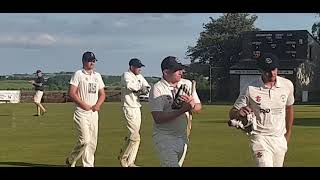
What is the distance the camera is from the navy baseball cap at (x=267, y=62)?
6.08 m

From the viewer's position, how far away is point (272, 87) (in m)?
6.21

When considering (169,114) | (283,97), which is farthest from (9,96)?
(283,97)

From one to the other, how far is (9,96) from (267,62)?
55.6m

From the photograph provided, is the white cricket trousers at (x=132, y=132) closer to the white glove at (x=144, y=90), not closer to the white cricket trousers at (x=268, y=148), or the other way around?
the white glove at (x=144, y=90)

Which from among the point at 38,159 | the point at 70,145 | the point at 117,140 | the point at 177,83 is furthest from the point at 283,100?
the point at 117,140

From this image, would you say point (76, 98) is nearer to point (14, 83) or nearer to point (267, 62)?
point (267, 62)

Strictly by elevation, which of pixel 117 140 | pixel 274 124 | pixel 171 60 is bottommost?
pixel 117 140

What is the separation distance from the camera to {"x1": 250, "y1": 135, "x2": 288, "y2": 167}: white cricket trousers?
19.8 ft

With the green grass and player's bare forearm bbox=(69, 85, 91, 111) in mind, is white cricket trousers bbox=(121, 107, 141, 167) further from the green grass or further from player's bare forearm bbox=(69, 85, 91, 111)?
the green grass

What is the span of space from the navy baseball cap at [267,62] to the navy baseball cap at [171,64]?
856 millimetres

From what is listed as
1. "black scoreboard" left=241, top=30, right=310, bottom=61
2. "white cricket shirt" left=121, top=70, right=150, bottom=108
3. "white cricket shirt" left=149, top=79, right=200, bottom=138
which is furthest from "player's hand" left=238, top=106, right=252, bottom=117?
"black scoreboard" left=241, top=30, right=310, bottom=61

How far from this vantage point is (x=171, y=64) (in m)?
6.55
